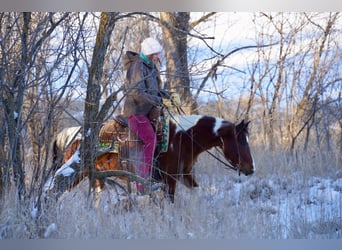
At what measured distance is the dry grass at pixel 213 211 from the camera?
4.69 metres

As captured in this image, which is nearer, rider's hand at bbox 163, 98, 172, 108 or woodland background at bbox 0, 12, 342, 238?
woodland background at bbox 0, 12, 342, 238

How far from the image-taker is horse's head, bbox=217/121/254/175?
5398 millimetres

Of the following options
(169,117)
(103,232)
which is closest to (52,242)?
(103,232)

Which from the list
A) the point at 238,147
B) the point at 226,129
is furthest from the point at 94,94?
the point at 238,147

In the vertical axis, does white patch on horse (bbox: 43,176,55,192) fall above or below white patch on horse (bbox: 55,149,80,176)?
below

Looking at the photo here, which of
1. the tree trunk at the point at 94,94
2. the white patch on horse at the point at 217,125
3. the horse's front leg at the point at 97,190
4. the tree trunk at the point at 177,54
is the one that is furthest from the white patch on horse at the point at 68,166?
the white patch on horse at the point at 217,125

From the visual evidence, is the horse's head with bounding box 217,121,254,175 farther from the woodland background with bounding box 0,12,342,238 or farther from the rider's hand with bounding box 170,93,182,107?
the rider's hand with bounding box 170,93,182,107

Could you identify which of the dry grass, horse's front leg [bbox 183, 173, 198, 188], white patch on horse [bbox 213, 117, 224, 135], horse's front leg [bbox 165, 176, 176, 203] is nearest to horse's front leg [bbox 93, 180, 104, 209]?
the dry grass

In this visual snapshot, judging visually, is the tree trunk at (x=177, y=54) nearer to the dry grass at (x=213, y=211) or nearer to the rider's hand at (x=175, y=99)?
the rider's hand at (x=175, y=99)

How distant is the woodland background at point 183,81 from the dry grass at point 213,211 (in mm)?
19

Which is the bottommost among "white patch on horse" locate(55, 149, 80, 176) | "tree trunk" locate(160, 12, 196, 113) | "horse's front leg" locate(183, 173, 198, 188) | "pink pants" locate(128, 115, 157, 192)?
"horse's front leg" locate(183, 173, 198, 188)

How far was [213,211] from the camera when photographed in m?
5.02

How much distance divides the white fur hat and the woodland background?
8cm

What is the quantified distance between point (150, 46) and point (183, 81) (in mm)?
344
